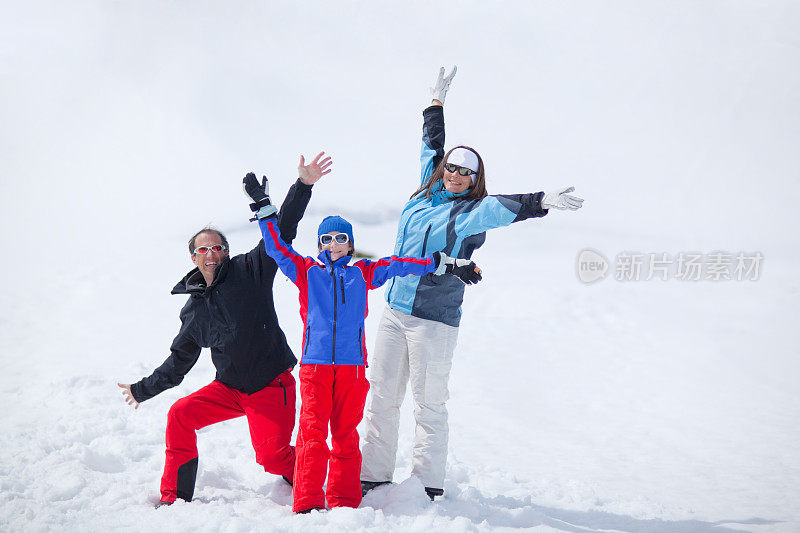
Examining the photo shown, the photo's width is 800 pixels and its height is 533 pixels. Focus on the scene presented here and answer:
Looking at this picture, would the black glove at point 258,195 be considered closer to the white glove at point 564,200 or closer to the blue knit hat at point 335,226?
the blue knit hat at point 335,226

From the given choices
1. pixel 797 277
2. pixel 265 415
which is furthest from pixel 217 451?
pixel 797 277

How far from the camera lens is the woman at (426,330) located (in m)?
3.36

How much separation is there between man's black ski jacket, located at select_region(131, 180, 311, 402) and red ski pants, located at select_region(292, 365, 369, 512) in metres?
0.43

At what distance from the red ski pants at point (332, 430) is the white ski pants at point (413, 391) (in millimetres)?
311

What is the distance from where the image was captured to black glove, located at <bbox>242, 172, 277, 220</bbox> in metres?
3.15

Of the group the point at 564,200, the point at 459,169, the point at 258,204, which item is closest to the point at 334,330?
the point at 258,204

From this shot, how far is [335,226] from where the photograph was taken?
10.5 feet

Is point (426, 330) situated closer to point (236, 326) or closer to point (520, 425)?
point (236, 326)

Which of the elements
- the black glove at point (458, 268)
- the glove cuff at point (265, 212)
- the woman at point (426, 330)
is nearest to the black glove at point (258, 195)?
the glove cuff at point (265, 212)

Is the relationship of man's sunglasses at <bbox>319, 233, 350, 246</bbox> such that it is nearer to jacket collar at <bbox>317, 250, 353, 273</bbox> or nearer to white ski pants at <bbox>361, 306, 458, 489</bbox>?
jacket collar at <bbox>317, 250, 353, 273</bbox>

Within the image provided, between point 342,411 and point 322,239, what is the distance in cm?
94

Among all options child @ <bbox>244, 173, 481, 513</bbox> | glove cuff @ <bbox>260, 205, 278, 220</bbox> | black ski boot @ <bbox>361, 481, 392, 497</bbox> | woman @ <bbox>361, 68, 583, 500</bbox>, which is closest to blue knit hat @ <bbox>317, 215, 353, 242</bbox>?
child @ <bbox>244, 173, 481, 513</bbox>

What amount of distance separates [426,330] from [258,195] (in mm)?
1218

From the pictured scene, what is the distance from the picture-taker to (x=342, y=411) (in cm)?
313
